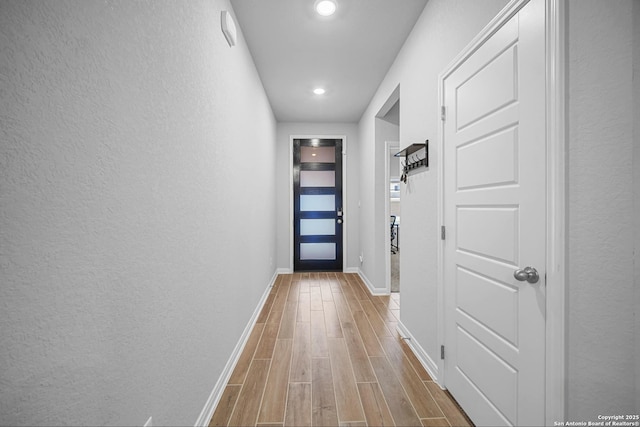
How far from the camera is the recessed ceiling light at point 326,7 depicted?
2.02 m

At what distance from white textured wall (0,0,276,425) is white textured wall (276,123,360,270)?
3301 millimetres

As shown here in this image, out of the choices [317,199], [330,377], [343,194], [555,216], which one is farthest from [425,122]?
[317,199]

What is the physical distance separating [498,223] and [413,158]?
42.9 inches

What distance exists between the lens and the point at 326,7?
2061mm

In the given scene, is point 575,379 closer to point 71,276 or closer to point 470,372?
point 470,372

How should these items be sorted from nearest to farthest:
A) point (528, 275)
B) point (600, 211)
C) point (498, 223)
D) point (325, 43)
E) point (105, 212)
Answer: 1. point (105, 212)
2. point (600, 211)
3. point (528, 275)
4. point (498, 223)
5. point (325, 43)

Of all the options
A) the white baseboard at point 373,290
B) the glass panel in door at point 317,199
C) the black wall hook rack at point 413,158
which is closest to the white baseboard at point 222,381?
the white baseboard at point 373,290

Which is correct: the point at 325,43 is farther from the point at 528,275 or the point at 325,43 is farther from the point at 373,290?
the point at 373,290

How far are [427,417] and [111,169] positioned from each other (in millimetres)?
1853

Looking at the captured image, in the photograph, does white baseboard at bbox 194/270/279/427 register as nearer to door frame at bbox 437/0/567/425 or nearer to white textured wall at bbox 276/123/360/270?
door frame at bbox 437/0/567/425

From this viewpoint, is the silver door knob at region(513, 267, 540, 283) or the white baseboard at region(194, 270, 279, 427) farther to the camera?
the white baseboard at region(194, 270, 279, 427)

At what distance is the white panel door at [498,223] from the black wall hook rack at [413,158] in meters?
0.27

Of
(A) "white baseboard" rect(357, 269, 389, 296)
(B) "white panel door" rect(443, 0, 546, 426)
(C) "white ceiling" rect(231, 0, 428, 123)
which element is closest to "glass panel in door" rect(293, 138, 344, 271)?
(A) "white baseboard" rect(357, 269, 389, 296)

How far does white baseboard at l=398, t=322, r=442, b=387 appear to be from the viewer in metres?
1.87
